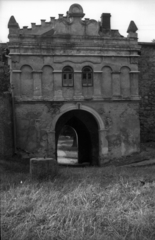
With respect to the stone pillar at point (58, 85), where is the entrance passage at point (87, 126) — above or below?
below

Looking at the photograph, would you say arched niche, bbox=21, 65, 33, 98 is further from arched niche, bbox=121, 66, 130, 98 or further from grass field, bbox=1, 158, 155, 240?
grass field, bbox=1, 158, 155, 240

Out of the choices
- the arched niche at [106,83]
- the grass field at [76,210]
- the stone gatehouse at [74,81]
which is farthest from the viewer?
the arched niche at [106,83]

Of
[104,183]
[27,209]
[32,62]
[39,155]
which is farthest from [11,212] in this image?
[32,62]

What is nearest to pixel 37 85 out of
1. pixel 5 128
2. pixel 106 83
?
pixel 5 128

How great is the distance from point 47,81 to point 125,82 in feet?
12.1

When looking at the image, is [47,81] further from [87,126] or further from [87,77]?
[87,126]

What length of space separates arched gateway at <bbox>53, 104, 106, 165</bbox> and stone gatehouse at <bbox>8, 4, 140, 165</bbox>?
5 cm

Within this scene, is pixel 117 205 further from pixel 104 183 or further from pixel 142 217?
pixel 104 183

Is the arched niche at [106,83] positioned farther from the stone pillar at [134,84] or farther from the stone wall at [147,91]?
the stone wall at [147,91]

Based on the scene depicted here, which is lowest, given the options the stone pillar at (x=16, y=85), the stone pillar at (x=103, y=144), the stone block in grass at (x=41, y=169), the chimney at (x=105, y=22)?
the stone block in grass at (x=41, y=169)

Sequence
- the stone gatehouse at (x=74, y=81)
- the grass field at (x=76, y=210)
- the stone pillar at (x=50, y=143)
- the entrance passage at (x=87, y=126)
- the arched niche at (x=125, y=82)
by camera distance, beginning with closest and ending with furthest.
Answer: the grass field at (x=76, y=210)
the stone gatehouse at (x=74, y=81)
the stone pillar at (x=50, y=143)
the arched niche at (x=125, y=82)
the entrance passage at (x=87, y=126)

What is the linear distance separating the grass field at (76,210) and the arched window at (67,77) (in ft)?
23.4

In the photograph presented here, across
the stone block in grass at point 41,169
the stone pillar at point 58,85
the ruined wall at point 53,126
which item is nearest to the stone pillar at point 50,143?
the ruined wall at point 53,126

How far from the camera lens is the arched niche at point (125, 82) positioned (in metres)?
17.8
